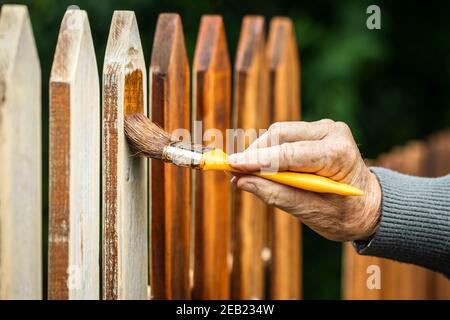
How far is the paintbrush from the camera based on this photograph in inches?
62.8

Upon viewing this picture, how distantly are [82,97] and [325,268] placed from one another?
4.82 meters

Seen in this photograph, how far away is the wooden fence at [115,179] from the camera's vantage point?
1.37 m

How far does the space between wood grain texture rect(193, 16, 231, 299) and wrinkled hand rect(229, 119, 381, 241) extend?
1.70 feet

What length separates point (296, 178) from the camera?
5.32 ft

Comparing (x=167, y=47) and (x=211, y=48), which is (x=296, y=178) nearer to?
(x=167, y=47)

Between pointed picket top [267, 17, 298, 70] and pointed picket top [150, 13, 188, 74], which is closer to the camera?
pointed picket top [150, 13, 188, 74]

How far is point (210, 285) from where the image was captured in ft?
7.48

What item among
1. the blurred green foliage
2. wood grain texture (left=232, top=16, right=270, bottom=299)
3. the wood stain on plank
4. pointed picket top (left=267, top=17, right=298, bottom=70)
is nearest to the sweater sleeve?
wood grain texture (left=232, top=16, right=270, bottom=299)

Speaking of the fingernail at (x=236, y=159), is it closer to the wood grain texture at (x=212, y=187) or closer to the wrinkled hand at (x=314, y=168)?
the wrinkled hand at (x=314, y=168)

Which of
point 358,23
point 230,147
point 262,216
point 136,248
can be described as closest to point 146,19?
point 358,23

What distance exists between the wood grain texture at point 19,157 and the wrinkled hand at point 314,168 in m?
0.43

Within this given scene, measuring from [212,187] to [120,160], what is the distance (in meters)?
0.75

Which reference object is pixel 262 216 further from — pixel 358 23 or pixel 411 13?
pixel 411 13

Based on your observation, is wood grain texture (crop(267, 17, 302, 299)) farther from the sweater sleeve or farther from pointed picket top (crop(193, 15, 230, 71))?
the sweater sleeve
